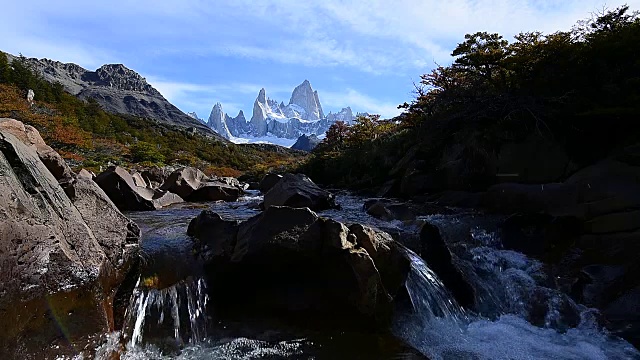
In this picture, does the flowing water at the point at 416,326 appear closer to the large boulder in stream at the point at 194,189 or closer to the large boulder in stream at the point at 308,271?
the large boulder in stream at the point at 308,271

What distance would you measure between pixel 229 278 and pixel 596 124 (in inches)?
387

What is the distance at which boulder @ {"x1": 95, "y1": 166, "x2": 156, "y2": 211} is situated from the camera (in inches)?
493

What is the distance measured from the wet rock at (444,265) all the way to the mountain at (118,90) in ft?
422

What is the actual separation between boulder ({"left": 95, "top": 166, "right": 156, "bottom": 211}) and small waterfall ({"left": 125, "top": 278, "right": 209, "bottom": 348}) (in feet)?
26.9

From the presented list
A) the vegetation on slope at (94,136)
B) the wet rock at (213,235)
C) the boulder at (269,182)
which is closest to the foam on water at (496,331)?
the wet rock at (213,235)

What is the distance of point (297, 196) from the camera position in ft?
39.0

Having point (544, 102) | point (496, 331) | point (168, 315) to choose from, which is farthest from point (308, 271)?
point (544, 102)

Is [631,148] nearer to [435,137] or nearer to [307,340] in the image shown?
[435,137]

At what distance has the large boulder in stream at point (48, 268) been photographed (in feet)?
11.8

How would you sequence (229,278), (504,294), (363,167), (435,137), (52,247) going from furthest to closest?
(363,167), (435,137), (504,294), (229,278), (52,247)

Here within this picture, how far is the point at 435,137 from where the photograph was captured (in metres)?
13.9

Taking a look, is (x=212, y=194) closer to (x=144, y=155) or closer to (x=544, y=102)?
(x=544, y=102)

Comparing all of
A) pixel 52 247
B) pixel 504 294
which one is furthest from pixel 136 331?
pixel 504 294

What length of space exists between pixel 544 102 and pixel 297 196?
7653 mm
